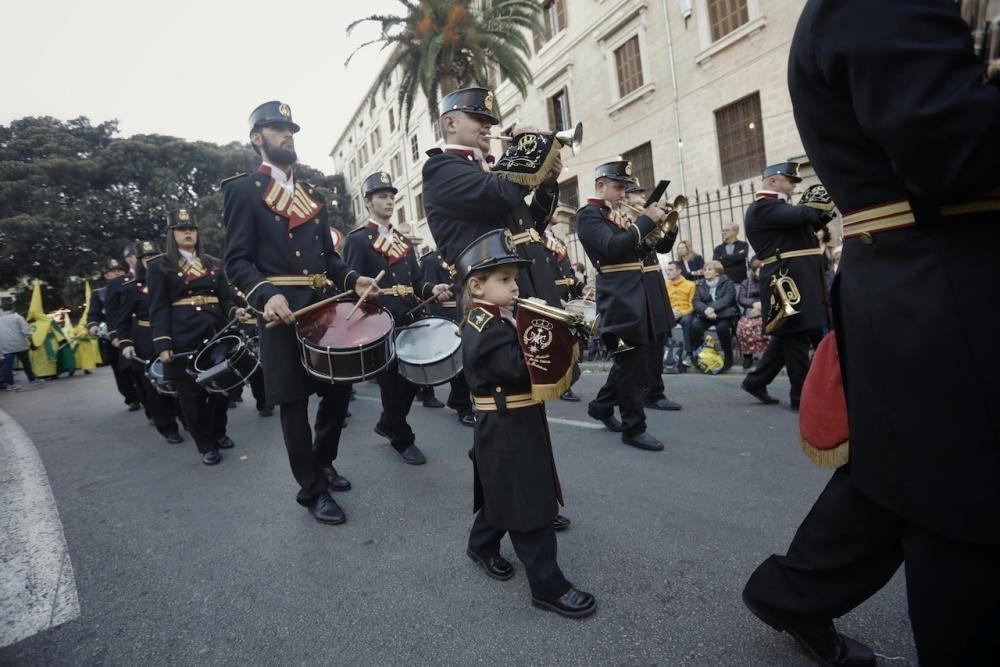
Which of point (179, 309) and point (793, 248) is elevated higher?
point (179, 309)

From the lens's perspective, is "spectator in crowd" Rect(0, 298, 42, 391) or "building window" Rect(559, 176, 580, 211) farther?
"building window" Rect(559, 176, 580, 211)

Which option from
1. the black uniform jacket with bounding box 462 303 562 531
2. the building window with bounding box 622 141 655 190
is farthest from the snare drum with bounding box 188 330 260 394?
the building window with bounding box 622 141 655 190

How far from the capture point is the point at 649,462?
13.1 ft

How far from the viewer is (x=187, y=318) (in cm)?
520

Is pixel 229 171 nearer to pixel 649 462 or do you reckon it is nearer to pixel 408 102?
pixel 408 102

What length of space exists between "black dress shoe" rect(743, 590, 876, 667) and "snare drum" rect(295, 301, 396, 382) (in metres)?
2.40

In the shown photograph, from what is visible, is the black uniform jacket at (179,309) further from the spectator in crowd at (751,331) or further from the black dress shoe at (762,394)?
the spectator in crowd at (751,331)

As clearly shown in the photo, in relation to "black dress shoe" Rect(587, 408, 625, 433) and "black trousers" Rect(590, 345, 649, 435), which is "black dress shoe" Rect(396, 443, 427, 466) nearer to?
"black dress shoe" Rect(587, 408, 625, 433)

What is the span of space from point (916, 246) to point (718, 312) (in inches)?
290

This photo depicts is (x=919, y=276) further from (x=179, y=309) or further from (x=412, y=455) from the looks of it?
(x=179, y=309)

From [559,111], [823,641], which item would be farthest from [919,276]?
[559,111]

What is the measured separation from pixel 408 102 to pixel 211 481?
1608 cm

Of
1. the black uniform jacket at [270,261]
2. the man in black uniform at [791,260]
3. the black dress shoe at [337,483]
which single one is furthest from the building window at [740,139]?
the black dress shoe at [337,483]

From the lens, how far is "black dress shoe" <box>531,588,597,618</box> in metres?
2.19
